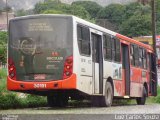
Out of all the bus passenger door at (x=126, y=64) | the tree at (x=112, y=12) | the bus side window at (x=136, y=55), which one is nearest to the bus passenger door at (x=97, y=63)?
the bus passenger door at (x=126, y=64)

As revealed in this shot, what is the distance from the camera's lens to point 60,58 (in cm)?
1698

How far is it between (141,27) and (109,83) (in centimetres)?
8536

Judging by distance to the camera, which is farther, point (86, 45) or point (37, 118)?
point (86, 45)

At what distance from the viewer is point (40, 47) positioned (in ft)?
56.5

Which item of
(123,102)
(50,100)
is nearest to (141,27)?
(123,102)

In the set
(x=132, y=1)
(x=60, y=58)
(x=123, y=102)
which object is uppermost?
(x=132, y=1)

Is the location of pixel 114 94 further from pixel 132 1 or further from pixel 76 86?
pixel 132 1

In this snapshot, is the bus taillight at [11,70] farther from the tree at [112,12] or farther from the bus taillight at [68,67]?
the tree at [112,12]

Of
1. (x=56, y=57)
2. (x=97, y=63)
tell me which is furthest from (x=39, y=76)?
(x=97, y=63)

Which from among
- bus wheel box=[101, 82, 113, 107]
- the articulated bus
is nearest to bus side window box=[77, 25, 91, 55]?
the articulated bus

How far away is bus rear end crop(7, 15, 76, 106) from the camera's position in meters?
17.0

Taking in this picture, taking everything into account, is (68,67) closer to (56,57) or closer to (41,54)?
(56,57)

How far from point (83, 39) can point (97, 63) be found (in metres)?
1.54

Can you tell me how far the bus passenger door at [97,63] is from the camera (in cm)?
1872
